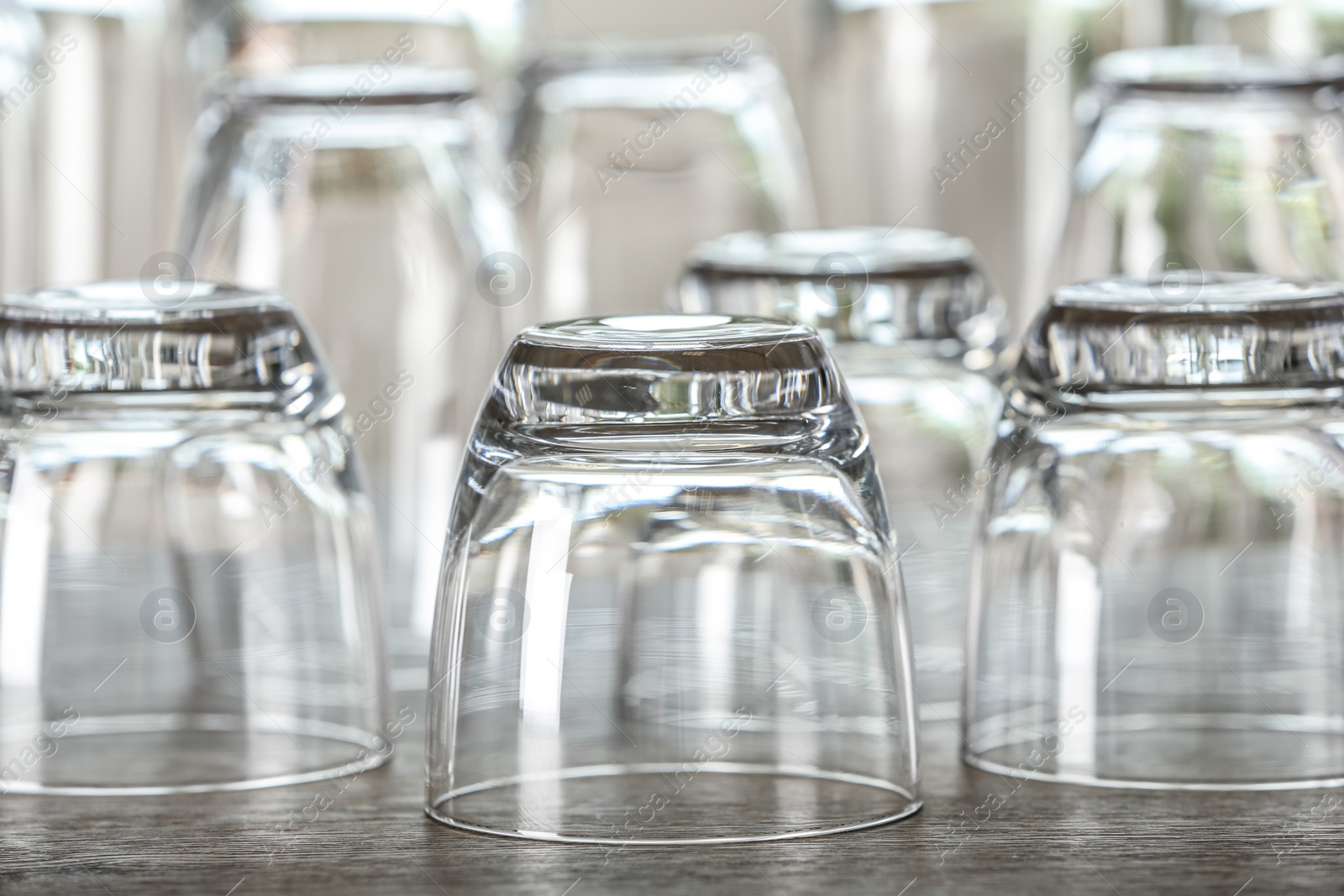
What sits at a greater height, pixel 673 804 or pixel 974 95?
pixel 974 95

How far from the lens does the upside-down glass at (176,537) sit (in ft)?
1.69

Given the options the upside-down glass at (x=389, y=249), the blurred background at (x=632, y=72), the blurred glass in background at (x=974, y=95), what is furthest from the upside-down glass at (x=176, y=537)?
the blurred glass in background at (x=974, y=95)

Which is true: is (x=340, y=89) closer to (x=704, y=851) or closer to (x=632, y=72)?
(x=632, y=72)

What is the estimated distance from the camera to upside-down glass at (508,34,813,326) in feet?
2.51

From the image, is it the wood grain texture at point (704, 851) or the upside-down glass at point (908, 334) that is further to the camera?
the upside-down glass at point (908, 334)

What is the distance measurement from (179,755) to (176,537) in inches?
3.6

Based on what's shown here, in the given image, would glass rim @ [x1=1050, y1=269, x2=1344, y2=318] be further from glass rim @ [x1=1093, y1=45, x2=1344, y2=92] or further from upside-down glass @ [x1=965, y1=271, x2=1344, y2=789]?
glass rim @ [x1=1093, y1=45, x2=1344, y2=92]

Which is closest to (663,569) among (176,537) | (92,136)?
(176,537)

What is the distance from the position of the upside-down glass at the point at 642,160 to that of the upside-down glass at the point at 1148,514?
25cm

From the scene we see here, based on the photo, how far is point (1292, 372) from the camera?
0.50 m

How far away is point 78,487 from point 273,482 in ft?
0.17

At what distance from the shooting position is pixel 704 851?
44cm

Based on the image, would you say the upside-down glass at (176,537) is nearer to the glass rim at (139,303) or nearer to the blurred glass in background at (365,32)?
the glass rim at (139,303)

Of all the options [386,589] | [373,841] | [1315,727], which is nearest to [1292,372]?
[1315,727]
